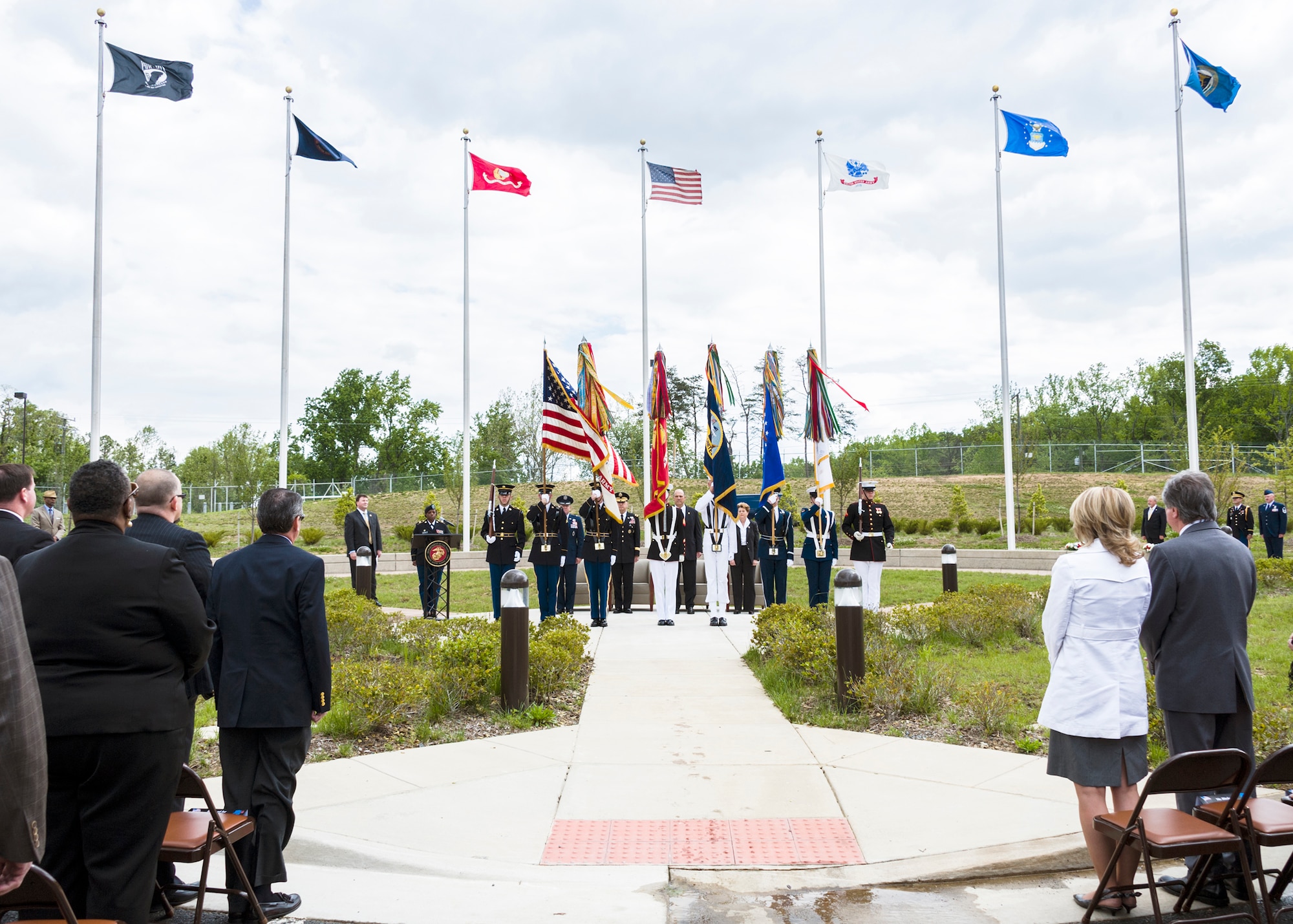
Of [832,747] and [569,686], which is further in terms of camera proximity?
[569,686]

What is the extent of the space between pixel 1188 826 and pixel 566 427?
11.6 m

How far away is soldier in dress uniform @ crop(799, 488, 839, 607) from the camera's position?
1488 cm

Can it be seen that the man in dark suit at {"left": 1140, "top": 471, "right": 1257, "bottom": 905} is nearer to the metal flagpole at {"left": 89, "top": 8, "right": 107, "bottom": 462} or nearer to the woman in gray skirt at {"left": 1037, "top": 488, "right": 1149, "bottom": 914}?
the woman in gray skirt at {"left": 1037, "top": 488, "right": 1149, "bottom": 914}

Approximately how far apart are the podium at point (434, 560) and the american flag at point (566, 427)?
224 centimetres

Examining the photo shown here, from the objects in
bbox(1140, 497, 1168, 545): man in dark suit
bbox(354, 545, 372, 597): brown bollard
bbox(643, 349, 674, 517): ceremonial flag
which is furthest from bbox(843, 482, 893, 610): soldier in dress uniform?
bbox(1140, 497, 1168, 545): man in dark suit

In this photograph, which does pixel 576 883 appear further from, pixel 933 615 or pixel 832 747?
pixel 933 615

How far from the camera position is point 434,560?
13.5 meters

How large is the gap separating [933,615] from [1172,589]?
7353 millimetres

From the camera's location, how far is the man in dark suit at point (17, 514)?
4.66m

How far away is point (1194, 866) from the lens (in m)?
3.88

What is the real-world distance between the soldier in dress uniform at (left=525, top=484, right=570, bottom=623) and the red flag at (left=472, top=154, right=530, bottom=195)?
1126 centimetres

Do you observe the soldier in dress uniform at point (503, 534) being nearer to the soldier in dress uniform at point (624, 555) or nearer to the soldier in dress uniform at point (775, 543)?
the soldier in dress uniform at point (624, 555)

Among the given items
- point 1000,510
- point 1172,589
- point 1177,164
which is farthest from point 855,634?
point 1000,510

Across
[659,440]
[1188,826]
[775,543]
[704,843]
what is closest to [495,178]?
[659,440]
